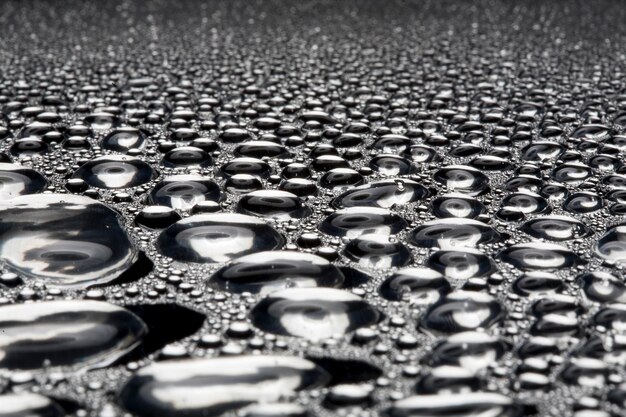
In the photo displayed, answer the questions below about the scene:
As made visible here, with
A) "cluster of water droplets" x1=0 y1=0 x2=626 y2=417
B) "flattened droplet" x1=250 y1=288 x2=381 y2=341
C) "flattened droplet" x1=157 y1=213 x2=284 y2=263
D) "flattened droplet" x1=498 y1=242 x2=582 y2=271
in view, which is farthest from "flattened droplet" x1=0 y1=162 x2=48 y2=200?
"flattened droplet" x1=498 y1=242 x2=582 y2=271

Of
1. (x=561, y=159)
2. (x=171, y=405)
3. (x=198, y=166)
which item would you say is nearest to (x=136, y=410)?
(x=171, y=405)

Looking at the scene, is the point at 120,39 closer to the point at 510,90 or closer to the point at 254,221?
the point at 510,90

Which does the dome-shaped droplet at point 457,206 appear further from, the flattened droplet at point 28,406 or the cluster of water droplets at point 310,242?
the flattened droplet at point 28,406

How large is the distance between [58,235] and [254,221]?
130mm

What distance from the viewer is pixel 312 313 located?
37 centimetres

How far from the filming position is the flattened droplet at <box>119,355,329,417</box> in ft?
0.98

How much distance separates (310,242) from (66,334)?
0.58 feet

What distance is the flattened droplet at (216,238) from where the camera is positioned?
439 mm

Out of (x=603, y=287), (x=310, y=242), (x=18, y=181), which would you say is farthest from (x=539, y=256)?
(x=18, y=181)

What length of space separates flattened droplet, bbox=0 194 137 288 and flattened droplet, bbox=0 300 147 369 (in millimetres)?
43

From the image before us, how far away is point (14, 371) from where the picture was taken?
322mm

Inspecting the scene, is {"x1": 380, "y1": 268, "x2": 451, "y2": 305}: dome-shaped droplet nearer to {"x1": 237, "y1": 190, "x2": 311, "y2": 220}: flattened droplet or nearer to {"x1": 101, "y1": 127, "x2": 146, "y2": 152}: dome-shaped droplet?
{"x1": 237, "y1": 190, "x2": 311, "y2": 220}: flattened droplet

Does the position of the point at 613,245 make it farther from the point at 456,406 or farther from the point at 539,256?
the point at 456,406

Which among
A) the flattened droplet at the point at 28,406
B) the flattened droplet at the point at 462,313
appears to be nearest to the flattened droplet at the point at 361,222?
the flattened droplet at the point at 462,313
